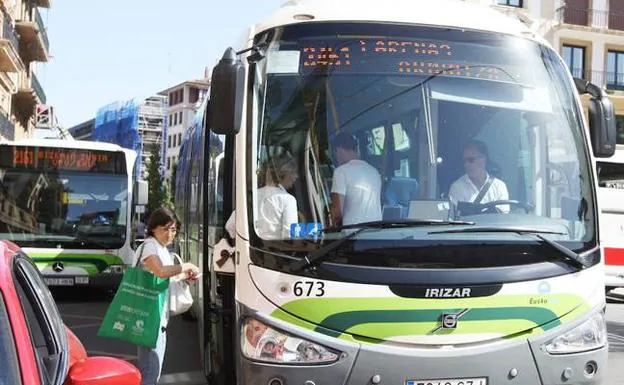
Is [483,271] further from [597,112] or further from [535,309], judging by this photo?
[597,112]

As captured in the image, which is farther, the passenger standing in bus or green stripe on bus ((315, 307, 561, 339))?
the passenger standing in bus

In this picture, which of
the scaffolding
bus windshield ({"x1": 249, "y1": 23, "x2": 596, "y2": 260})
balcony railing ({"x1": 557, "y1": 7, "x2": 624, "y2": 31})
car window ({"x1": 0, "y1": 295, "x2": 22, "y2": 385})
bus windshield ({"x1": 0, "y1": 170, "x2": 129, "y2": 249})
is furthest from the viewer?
the scaffolding

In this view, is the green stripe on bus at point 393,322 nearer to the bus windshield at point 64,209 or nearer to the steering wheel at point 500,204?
the steering wheel at point 500,204

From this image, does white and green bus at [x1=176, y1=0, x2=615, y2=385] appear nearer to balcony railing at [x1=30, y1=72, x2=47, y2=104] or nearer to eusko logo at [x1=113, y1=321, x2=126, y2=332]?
eusko logo at [x1=113, y1=321, x2=126, y2=332]

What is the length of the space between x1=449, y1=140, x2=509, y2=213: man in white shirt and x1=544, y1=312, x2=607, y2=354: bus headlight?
2.71 feet

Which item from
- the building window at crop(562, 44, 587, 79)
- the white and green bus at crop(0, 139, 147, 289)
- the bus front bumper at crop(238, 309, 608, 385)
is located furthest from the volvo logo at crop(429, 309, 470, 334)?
the building window at crop(562, 44, 587, 79)

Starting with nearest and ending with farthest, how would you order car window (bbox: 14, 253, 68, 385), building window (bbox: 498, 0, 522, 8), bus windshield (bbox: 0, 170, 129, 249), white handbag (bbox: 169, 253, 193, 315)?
1. car window (bbox: 14, 253, 68, 385)
2. white handbag (bbox: 169, 253, 193, 315)
3. bus windshield (bbox: 0, 170, 129, 249)
4. building window (bbox: 498, 0, 522, 8)

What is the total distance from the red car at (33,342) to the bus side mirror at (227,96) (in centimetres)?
154

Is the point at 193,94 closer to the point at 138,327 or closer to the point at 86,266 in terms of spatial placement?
the point at 86,266

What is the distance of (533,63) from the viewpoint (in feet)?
18.2

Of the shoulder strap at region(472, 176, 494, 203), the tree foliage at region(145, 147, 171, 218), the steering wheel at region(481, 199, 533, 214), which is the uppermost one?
the shoulder strap at region(472, 176, 494, 203)

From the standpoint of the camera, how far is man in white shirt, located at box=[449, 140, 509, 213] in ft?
16.5

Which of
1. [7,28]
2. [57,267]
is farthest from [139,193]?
[7,28]

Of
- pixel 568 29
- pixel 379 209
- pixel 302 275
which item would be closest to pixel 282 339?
pixel 302 275
